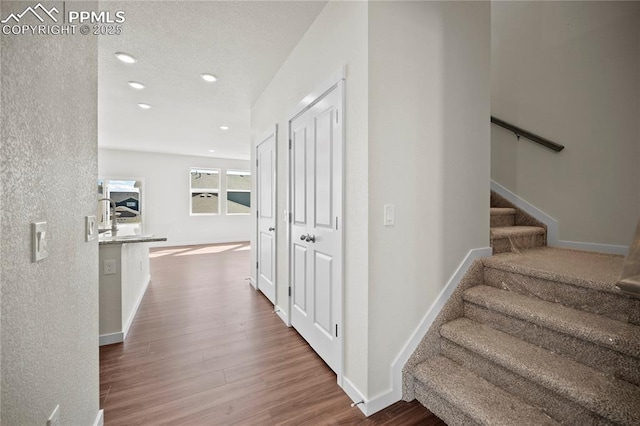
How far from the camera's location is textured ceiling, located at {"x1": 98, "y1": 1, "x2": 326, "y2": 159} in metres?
2.11

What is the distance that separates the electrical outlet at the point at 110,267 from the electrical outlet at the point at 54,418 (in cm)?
179

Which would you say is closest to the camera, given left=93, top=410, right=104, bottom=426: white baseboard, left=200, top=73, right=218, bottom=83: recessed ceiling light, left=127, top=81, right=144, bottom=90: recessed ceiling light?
left=93, top=410, right=104, bottom=426: white baseboard

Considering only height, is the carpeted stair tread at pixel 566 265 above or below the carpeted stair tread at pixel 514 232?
below

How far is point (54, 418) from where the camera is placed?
0.94 m

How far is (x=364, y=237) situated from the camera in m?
1.61

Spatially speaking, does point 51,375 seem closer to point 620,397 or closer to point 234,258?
point 620,397

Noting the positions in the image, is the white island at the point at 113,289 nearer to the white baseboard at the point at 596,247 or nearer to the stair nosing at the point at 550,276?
the stair nosing at the point at 550,276

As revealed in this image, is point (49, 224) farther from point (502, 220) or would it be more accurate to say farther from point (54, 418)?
point (502, 220)

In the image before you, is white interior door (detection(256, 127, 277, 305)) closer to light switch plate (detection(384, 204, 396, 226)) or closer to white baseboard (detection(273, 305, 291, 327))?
white baseboard (detection(273, 305, 291, 327))

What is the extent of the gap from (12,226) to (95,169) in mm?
854

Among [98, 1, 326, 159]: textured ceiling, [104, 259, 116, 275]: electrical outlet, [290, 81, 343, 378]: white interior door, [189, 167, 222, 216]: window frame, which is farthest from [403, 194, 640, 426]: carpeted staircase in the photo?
[189, 167, 222, 216]: window frame

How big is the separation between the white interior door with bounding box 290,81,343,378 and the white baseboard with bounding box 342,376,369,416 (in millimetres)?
111

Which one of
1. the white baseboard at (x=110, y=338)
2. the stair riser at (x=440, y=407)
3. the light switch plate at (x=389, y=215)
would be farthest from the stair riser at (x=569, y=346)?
the white baseboard at (x=110, y=338)

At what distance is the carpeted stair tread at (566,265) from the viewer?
1568 millimetres
